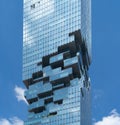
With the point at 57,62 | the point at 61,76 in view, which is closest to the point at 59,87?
the point at 61,76

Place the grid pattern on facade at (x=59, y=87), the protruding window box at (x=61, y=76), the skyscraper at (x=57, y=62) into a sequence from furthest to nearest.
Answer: the protruding window box at (x=61, y=76)
the skyscraper at (x=57, y=62)
the grid pattern on facade at (x=59, y=87)

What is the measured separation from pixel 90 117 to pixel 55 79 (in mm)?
19019

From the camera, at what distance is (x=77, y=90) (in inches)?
6422

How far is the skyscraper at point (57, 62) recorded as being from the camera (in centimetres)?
16400

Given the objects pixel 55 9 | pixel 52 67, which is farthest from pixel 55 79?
pixel 55 9

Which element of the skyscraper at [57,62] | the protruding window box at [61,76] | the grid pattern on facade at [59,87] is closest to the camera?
the grid pattern on facade at [59,87]

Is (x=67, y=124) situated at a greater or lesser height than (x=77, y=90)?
lesser

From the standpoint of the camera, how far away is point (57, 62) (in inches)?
6841

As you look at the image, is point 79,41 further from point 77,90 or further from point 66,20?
point 77,90

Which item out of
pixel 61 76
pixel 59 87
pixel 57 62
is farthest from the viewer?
pixel 57 62

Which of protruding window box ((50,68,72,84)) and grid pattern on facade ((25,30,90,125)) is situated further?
protruding window box ((50,68,72,84))

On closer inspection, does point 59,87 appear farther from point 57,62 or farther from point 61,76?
point 57,62

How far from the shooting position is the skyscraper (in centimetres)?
16400

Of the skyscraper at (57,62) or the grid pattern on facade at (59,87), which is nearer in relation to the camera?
the grid pattern on facade at (59,87)
